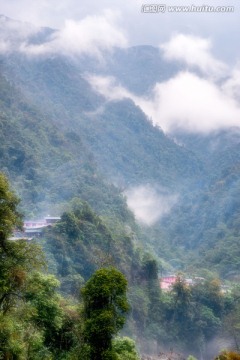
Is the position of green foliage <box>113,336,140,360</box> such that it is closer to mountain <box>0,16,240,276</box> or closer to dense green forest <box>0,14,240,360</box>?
dense green forest <box>0,14,240,360</box>

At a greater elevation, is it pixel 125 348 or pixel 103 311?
pixel 125 348

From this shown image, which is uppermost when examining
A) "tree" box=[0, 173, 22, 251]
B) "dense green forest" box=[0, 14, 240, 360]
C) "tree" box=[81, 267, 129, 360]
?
"dense green forest" box=[0, 14, 240, 360]

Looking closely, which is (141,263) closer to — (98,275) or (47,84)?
(98,275)

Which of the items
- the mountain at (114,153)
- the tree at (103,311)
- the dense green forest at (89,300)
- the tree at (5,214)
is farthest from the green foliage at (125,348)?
the mountain at (114,153)

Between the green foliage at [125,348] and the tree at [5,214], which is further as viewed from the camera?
the green foliage at [125,348]

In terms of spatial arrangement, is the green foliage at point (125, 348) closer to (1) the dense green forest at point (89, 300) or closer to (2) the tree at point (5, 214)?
(1) the dense green forest at point (89, 300)

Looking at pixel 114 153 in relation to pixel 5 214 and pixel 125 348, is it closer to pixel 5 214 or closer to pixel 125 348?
pixel 125 348

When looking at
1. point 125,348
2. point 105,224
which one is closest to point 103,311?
point 125,348

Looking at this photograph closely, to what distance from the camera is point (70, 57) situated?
167 metres

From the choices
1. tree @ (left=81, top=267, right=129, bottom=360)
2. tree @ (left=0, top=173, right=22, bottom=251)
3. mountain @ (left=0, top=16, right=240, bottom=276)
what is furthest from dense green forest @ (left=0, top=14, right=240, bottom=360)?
mountain @ (left=0, top=16, right=240, bottom=276)

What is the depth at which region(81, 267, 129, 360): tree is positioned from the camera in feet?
43.7

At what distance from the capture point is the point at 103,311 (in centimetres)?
1352

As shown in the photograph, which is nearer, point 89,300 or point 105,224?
point 89,300

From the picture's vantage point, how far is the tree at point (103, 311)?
1331 cm
